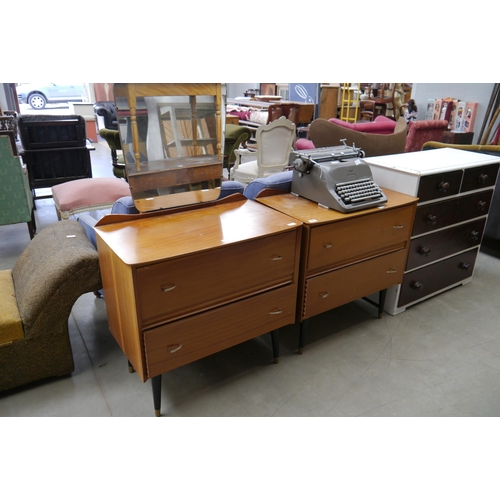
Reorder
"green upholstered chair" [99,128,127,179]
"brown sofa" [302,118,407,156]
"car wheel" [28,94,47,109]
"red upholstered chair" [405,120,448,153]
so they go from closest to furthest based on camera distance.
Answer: "brown sofa" [302,118,407,156], "green upholstered chair" [99,128,127,179], "red upholstered chair" [405,120,448,153], "car wheel" [28,94,47,109]

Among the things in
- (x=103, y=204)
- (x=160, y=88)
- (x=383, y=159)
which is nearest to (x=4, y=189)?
(x=103, y=204)

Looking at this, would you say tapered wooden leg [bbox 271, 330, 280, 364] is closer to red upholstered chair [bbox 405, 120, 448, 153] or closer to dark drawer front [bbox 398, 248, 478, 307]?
dark drawer front [bbox 398, 248, 478, 307]

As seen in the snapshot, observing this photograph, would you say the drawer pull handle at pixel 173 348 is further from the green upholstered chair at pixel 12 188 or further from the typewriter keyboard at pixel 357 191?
the green upholstered chair at pixel 12 188

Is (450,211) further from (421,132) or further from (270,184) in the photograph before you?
(421,132)

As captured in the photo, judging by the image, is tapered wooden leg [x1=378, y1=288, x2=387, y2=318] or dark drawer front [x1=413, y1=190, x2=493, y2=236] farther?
tapered wooden leg [x1=378, y1=288, x2=387, y2=318]

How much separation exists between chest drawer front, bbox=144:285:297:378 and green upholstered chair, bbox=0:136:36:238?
2.54 metres

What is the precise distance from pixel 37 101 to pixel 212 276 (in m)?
12.0

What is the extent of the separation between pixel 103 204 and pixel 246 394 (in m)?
2.22

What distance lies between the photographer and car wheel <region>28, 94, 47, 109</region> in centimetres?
1131

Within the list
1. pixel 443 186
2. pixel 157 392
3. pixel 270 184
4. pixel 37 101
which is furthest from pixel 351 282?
pixel 37 101

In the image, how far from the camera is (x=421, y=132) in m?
5.07

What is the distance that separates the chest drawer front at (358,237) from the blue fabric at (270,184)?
0.49 metres

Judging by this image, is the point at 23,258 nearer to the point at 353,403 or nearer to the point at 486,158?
the point at 353,403

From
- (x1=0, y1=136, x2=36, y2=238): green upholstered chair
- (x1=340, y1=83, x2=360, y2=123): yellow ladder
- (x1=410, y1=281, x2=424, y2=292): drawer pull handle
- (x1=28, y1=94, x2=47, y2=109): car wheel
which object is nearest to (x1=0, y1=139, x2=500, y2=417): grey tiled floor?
(x1=410, y1=281, x2=424, y2=292): drawer pull handle
